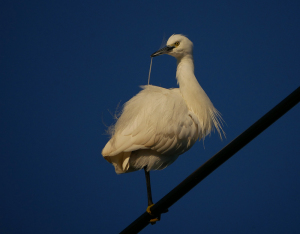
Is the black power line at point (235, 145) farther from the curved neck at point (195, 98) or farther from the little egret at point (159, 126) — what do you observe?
the curved neck at point (195, 98)

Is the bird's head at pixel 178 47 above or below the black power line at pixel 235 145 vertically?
above

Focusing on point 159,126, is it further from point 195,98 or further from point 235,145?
point 235,145

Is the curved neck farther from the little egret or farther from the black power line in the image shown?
the black power line

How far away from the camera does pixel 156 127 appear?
1.41 meters

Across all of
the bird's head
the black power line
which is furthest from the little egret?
the black power line

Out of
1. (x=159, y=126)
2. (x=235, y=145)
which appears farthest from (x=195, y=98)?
(x=235, y=145)

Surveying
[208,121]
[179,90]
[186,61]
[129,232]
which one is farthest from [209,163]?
[186,61]

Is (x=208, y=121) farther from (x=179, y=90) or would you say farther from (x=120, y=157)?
(x=120, y=157)

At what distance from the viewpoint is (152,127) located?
141cm

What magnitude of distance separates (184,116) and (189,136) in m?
0.09

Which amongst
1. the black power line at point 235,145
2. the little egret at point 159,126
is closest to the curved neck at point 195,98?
the little egret at point 159,126

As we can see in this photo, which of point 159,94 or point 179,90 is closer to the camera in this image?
point 159,94

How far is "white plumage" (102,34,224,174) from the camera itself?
139 cm

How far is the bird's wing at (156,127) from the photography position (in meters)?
1.38
